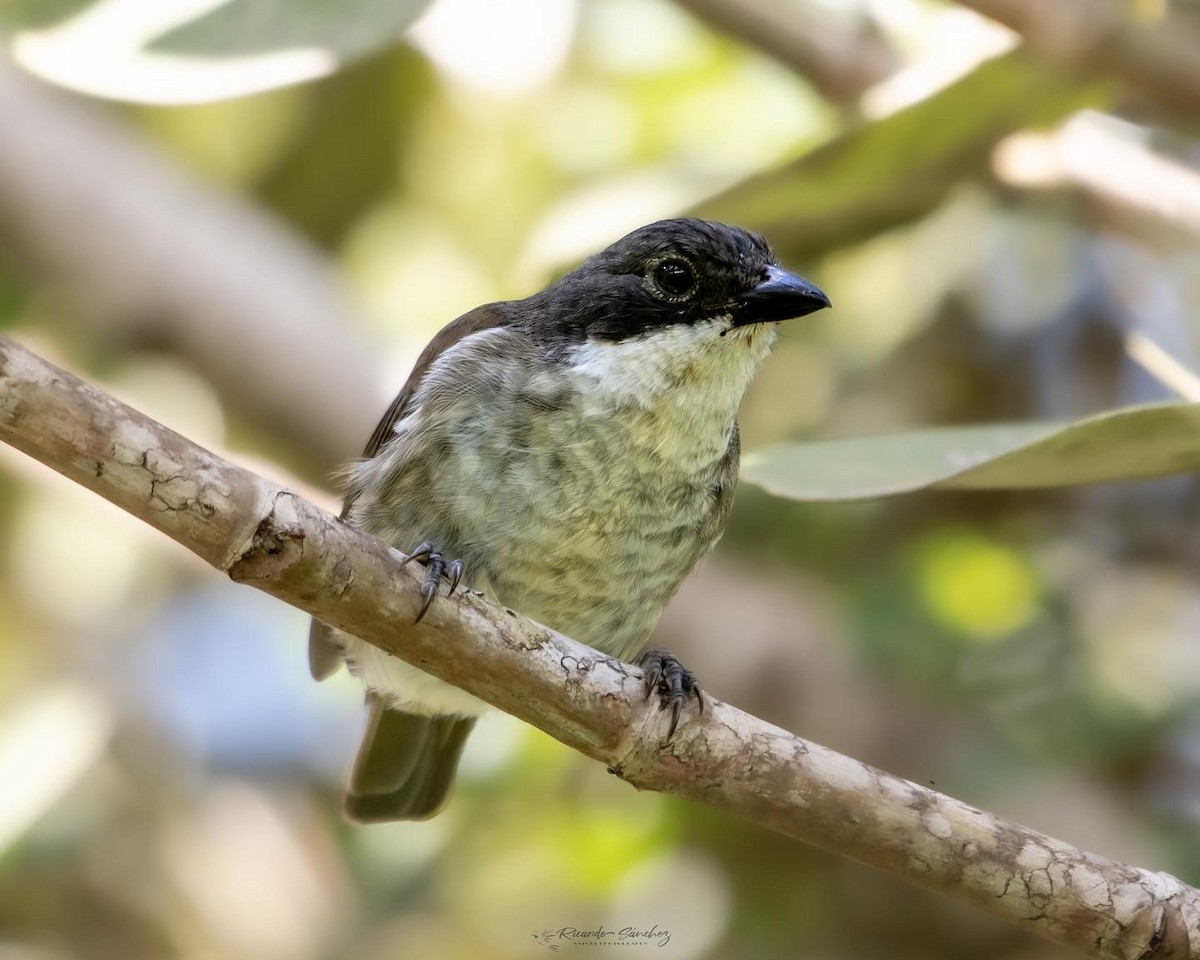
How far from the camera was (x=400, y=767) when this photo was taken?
402 centimetres

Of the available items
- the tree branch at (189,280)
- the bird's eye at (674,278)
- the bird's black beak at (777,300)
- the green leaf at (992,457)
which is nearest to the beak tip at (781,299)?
the bird's black beak at (777,300)

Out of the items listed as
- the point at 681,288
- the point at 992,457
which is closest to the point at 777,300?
the point at 681,288

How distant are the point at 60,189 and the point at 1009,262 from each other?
9.76 ft

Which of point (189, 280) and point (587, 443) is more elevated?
point (587, 443)

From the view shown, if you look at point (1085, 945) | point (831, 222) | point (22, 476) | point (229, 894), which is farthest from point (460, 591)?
point (22, 476)

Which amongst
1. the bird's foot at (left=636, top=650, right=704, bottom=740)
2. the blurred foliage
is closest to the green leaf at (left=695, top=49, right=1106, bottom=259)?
the blurred foliage

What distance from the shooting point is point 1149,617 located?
472cm

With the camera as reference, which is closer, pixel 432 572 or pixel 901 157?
pixel 432 572

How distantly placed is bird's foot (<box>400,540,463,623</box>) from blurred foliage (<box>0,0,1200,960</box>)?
1.41 m

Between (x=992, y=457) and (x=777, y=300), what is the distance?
0.91 metres

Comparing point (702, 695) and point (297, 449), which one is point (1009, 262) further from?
point (702, 695)

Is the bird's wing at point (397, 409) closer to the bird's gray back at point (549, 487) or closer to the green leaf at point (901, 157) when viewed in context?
the bird's gray back at point (549, 487)

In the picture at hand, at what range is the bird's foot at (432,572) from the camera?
97.6 inches

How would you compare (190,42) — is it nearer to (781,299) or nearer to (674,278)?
(674,278)
